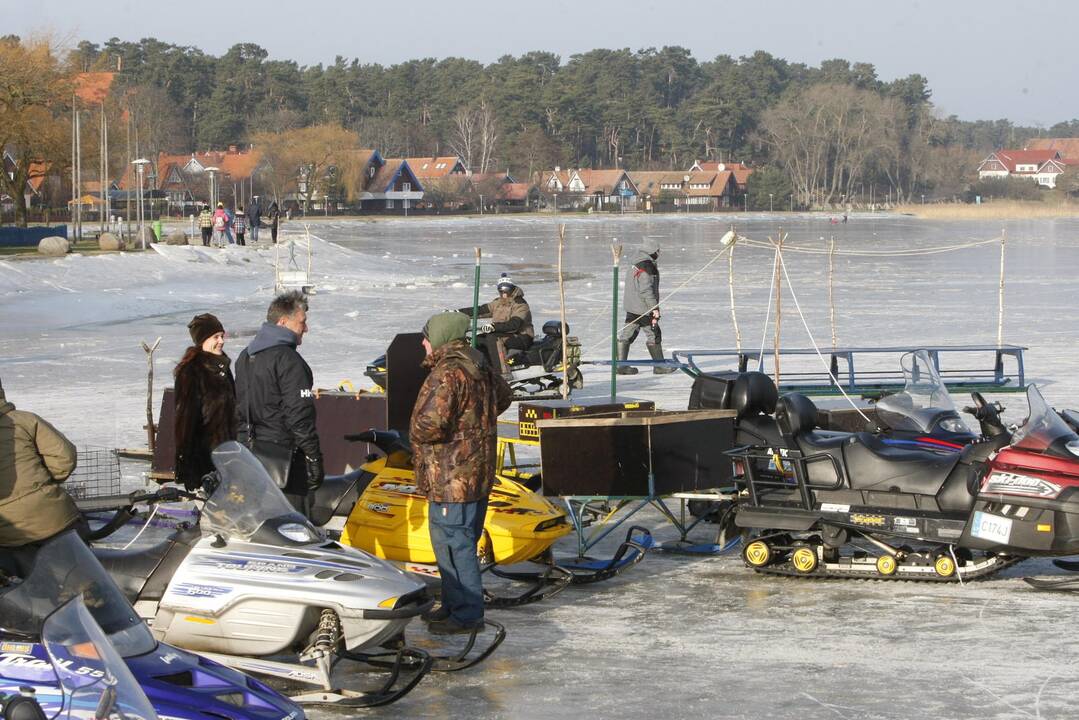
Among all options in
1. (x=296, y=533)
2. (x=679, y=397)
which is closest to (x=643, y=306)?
(x=679, y=397)

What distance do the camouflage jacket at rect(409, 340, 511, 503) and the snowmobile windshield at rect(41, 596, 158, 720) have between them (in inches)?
115

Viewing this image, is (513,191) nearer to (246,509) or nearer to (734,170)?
(734,170)

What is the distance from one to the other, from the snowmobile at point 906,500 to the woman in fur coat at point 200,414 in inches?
111

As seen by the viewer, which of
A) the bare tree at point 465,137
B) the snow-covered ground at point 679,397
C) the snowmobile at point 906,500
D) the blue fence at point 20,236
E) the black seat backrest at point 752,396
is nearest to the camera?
the snow-covered ground at point 679,397

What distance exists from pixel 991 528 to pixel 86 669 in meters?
5.08

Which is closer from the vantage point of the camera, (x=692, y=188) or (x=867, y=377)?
(x=867, y=377)

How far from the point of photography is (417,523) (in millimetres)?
6980

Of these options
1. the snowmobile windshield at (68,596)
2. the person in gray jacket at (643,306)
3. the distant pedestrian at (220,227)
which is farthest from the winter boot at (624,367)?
the distant pedestrian at (220,227)

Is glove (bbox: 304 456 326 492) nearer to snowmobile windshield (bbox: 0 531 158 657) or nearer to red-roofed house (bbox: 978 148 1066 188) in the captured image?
snowmobile windshield (bbox: 0 531 158 657)

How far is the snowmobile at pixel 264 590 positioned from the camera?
5418 mm

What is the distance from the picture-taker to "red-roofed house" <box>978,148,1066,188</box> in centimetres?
17312

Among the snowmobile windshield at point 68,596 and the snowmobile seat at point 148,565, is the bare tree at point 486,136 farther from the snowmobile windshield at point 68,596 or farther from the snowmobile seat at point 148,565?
the snowmobile windshield at point 68,596

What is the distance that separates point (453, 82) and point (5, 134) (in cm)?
12058

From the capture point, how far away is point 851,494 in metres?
7.80
